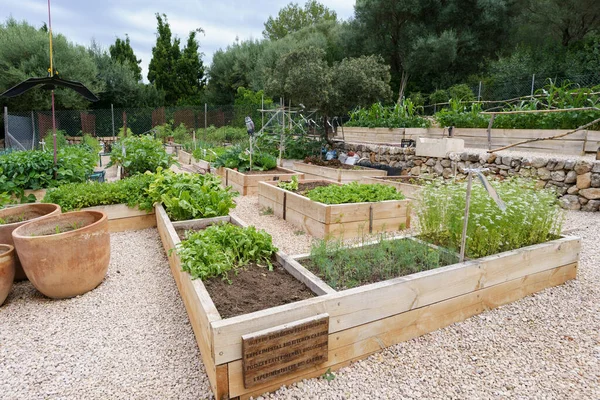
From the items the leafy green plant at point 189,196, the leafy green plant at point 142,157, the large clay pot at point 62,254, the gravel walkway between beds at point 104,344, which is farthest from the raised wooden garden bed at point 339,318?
the leafy green plant at point 142,157

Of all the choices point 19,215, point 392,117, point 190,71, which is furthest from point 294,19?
point 19,215

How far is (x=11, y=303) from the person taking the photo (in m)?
3.02

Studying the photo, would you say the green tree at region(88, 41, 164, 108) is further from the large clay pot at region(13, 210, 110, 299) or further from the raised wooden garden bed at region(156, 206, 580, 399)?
the raised wooden garden bed at region(156, 206, 580, 399)

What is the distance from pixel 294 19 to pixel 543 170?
113 ft

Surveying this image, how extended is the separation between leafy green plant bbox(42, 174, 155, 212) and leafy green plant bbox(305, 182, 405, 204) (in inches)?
86.5

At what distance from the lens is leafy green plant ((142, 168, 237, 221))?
4199mm

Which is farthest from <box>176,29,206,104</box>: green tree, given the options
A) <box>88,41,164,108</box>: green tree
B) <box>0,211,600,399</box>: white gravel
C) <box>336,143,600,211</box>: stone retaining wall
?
<box>0,211,600,399</box>: white gravel

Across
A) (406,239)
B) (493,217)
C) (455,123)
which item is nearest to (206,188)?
(406,239)

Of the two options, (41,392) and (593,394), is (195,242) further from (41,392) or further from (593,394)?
(593,394)

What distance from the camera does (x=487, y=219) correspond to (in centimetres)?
292

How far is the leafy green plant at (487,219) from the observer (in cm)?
295

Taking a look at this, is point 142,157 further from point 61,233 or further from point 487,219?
point 487,219

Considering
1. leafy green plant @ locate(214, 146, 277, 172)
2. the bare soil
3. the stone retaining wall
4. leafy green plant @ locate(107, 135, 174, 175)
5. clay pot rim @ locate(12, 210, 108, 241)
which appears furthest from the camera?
leafy green plant @ locate(214, 146, 277, 172)

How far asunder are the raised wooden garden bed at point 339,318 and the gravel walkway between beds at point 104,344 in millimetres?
216
